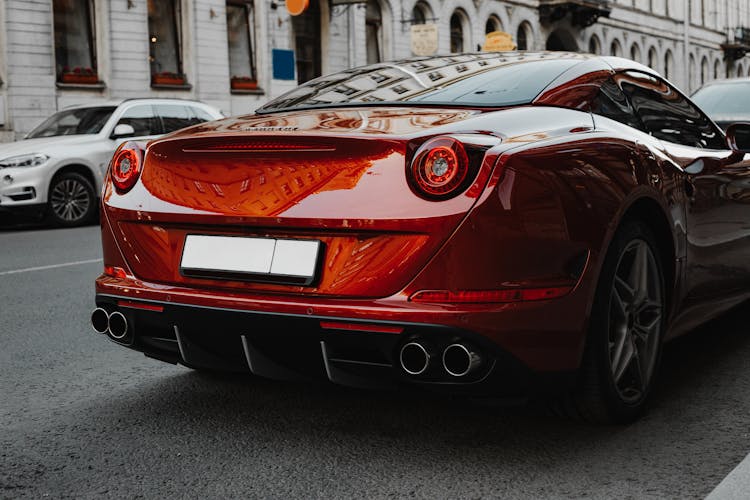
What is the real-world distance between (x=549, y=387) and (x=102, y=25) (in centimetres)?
2117

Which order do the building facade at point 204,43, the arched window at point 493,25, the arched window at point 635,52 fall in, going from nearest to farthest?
the building facade at point 204,43 < the arched window at point 493,25 < the arched window at point 635,52

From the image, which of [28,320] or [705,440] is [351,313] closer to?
[705,440]

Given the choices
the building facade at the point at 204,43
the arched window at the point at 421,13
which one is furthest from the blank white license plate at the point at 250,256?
the arched window at the point at 421,13

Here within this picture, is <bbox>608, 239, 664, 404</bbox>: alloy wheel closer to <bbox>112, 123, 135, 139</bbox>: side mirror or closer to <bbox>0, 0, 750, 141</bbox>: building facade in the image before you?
<bbox>112, 123, 135, 139</bbox>: side mirror

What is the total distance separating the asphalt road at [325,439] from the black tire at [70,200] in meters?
9.14

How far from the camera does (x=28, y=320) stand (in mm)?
5973

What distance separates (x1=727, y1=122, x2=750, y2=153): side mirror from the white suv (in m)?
9.75

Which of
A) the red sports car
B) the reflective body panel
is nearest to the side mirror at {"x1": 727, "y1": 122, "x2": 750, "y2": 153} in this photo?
the red sports car

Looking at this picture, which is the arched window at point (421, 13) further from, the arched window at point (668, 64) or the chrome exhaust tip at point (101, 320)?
the chrome exhaust tip at point (101, 320)

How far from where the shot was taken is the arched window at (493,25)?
124ft

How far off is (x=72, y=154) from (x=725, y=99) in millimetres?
8146

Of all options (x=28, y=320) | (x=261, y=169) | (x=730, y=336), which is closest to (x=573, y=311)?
(x=261, y=169)

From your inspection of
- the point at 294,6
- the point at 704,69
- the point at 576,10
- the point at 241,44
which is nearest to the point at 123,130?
the point at 294,6

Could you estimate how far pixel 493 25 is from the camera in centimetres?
3803
